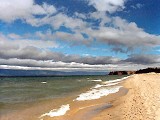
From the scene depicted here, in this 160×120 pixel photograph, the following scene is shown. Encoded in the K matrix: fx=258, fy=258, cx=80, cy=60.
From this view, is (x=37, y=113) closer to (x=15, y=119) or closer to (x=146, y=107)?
(x=15, y=119)

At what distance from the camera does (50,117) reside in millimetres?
18922

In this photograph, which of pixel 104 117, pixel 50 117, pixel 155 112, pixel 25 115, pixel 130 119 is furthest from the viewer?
pixel 25 115

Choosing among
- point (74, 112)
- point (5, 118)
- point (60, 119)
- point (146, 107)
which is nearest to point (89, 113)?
point (74, 112)

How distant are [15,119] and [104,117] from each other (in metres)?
6.61

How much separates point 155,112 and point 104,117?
3411mm

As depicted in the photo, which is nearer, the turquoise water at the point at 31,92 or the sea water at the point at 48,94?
the sea water at the point at 48,94

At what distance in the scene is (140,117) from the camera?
15.3 metres

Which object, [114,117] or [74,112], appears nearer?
[114,117]

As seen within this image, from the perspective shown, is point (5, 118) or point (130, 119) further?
point (5, 118)

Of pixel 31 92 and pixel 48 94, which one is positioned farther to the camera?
pixel 31 92

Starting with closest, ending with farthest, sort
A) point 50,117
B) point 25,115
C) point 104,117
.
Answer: point 104,117, point 50,117, point 25,115

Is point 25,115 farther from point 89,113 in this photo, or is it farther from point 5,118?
point 89,113

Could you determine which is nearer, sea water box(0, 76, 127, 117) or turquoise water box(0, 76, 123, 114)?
sea water box(0, 76, 127, 117)

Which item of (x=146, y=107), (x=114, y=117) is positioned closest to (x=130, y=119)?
(x=114, y=117)
